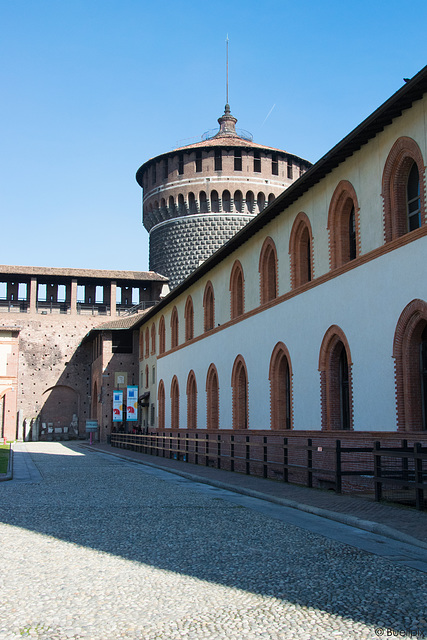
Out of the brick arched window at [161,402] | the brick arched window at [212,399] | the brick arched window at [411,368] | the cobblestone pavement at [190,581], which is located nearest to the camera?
the cobblestone pavement at [190,581]

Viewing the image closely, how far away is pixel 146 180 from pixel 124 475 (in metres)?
38.8

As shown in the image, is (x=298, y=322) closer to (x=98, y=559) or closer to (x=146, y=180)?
(x=98, y=559)

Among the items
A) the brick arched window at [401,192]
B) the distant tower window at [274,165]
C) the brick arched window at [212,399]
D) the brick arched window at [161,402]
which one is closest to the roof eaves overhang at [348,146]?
the brick arched window at [401,192]

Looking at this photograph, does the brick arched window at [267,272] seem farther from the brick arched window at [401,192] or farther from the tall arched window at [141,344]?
the tall arched window at [141,344]

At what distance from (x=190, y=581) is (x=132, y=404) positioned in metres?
36.4

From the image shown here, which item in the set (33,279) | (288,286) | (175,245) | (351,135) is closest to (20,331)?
(33,279)

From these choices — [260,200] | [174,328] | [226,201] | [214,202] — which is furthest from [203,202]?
[174,328]

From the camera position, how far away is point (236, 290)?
95.1ft

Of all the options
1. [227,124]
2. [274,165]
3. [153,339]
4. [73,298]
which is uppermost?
[227,124]

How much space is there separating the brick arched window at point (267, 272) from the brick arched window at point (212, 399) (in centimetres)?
725

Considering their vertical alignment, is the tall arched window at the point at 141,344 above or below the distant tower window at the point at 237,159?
below

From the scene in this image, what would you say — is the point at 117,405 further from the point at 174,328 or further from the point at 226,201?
the point at 226,201

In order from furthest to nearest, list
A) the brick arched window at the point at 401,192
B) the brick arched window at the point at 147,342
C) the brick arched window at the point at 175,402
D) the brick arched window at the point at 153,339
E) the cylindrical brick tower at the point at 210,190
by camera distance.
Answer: the cylindrical brick tower at the point at 210,190
the brick arched window at the point at 147,342
the brick arched window at the point at 153,339
the brick arched window at the point at 175,402
the brick arched window at the point at 401,192

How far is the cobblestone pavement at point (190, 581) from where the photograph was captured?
18.0 ft
